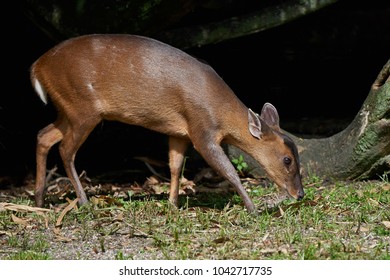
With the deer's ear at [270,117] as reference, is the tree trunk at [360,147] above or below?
below

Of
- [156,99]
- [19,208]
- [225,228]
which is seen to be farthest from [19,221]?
[225,228]

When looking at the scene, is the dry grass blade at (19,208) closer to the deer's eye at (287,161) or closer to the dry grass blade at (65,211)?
the dry grass blade at (65,211)

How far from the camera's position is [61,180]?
30.2 ft

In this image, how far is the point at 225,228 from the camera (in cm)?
645

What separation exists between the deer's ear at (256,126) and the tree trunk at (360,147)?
46.3 inches

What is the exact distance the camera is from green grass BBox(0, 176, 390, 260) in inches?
230

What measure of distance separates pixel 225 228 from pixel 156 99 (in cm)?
155

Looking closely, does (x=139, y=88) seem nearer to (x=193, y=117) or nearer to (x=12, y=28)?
(x=193, y=117)

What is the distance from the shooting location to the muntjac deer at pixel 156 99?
738 centimetres

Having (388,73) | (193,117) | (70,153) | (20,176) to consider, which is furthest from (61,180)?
(388,73)

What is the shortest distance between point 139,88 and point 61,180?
224 cm

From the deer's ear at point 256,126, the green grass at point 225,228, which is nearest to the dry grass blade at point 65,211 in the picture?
the green grass at point 225,228

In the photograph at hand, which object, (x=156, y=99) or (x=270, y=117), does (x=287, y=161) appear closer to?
(x=270, y=117)

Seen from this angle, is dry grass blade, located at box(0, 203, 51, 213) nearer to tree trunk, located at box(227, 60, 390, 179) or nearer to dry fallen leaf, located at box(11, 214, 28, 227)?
dry fallen leaf, located at box(11, 214, 28, 227)
